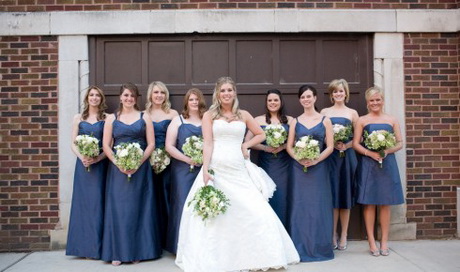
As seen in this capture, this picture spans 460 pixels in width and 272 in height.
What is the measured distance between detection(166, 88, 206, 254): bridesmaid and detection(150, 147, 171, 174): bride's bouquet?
0.09 m

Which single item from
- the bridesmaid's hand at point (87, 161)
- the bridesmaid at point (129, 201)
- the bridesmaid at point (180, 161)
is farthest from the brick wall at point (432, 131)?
the bridesmaid's hand at point (87, 161)

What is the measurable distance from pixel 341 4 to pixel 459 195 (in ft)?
10.6

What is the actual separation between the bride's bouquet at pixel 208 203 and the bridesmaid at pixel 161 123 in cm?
110

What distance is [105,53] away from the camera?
22.2 feet

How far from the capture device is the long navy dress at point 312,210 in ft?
18.8

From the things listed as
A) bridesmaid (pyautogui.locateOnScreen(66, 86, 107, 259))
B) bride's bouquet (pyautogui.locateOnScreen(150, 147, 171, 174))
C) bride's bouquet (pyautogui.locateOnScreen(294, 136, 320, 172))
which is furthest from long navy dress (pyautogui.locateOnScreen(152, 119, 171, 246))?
bride's bouquet (pyautogui.locateOnScreen(294, 136, 320, 172))

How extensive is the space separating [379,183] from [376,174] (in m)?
0.12

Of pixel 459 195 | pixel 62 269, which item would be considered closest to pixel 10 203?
pixel 62 269

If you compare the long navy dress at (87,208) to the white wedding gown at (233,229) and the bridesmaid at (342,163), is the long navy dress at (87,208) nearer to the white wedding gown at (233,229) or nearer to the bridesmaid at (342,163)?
the white wedding gown at (233,229)

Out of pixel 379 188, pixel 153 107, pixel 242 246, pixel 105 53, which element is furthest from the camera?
pixel 105 53

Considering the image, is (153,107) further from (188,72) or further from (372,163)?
(372,163)

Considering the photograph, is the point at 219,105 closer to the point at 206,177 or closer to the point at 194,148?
the point at 194,148

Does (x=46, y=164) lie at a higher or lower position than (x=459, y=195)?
higher

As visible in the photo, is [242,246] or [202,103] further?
[202,103]
